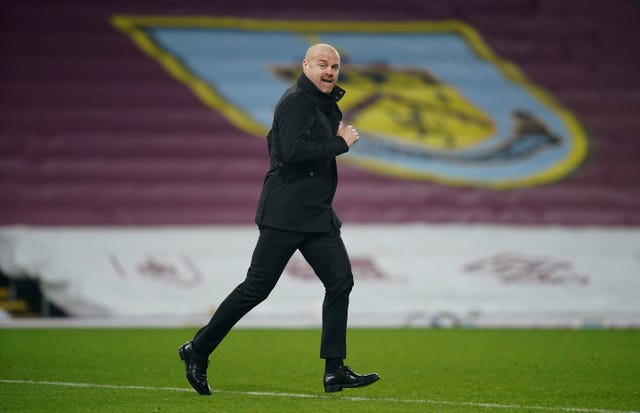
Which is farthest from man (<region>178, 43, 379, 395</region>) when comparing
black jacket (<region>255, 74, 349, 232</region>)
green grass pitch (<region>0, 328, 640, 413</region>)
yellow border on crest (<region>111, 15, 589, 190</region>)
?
yellow border on crest (<region>111, 15, 589, 190</region>)

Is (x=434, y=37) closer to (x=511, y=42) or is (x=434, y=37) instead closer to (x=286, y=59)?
(x=511, y=42)

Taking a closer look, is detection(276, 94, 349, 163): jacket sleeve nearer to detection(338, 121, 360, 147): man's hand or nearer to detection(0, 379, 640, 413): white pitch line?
detection(338, 121, 360, 147): man's hand

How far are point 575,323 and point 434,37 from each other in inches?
237

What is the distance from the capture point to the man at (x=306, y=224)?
5.42 meters

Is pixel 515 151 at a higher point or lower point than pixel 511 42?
lower

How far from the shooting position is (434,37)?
15844 mm

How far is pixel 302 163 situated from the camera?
5.47 m

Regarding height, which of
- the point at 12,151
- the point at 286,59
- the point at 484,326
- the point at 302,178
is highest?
the point at 286,59

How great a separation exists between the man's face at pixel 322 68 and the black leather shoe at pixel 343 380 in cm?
139

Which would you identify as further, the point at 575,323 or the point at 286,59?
the point at 286,59

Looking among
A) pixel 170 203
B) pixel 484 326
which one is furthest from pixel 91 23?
pixel 484 326

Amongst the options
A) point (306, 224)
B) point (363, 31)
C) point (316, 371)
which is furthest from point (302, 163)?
point (363, 31)

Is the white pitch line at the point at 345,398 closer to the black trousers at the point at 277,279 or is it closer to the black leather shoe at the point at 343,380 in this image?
the black leather shoe at the point at 343,380

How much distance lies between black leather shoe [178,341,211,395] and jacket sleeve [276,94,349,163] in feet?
3.43
